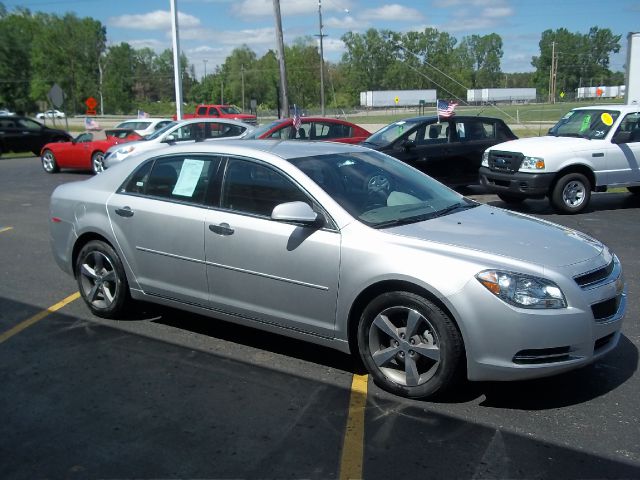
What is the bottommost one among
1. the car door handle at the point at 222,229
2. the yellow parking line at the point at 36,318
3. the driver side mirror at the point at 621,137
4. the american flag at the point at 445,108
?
the yellow parking line at the point at 36,318

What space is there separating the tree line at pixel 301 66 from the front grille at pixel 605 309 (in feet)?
190

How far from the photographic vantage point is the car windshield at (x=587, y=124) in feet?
36.7

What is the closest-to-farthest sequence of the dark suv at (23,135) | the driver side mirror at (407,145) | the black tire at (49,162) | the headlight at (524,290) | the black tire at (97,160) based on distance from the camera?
the headlight at (524,290)
the driver side mirror at (407,145)
the black tire at (97,160)
the black tire at (49,162)
the dark suv at (23,135)

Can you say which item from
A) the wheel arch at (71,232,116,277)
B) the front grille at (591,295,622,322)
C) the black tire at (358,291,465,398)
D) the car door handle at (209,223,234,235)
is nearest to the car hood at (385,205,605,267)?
the front grille at (591,295,622,322)

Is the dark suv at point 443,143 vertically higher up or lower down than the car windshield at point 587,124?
lower down

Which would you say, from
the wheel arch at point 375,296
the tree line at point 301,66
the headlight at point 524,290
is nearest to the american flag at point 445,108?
the wheel arch at point 375,296

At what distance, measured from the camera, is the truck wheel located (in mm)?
10758

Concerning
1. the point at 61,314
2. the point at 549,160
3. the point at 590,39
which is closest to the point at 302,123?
the point at 549,160

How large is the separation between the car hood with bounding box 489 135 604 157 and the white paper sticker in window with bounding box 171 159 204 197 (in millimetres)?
7294

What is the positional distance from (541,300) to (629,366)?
1340 mm

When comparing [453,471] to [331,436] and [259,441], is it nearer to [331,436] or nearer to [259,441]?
[331,436]

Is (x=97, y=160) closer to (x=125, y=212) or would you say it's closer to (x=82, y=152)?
(x=82, y=152)

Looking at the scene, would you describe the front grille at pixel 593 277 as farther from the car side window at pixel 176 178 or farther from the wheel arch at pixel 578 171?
the wheel arch at pixel 578 171

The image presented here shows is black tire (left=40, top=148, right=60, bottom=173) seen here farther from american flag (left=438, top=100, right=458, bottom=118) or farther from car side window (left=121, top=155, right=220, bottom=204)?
car side window (left=121, top=155, right=220, bottom=204)
